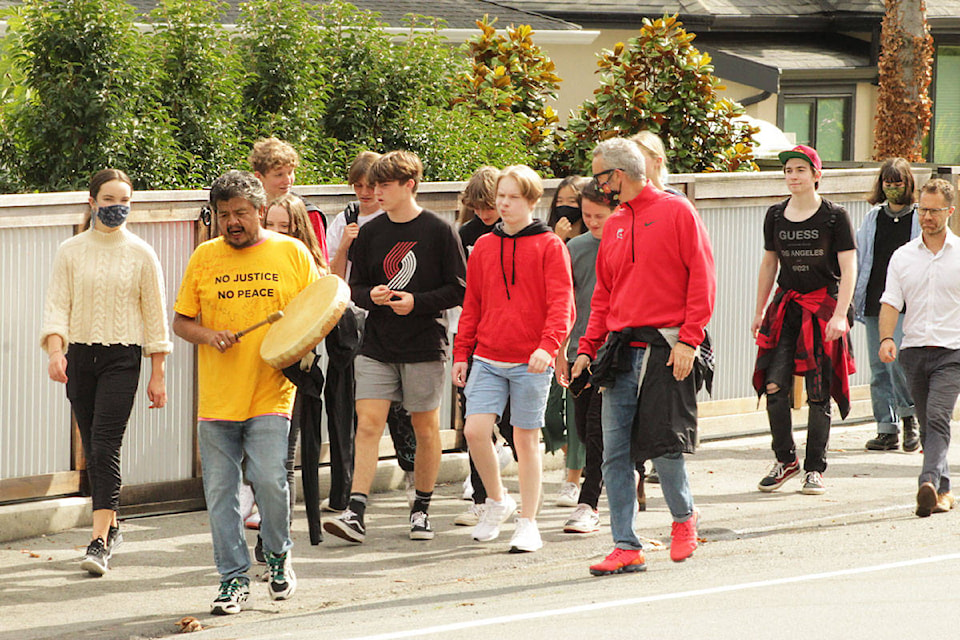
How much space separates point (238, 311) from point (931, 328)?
4.36 meters

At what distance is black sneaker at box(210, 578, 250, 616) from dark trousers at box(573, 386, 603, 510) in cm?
238

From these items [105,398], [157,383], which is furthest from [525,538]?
[105,398]

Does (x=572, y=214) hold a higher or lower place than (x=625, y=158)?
lower

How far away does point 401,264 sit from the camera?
8227 mm

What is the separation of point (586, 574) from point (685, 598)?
2.62 feet

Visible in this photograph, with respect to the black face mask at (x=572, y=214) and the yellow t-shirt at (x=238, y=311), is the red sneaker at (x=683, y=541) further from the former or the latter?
the black face mask at (x=572, y=214)

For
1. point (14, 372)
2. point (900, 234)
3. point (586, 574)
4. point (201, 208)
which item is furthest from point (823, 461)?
point (14, 372)

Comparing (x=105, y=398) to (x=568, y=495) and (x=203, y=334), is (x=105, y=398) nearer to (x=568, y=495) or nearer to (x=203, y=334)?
(x=203, y=334)

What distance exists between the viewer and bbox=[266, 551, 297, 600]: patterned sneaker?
6945mm

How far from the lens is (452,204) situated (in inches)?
395

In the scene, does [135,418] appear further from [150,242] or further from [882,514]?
[882,514]

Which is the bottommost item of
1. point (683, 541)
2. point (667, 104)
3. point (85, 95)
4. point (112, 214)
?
point (683, 541)

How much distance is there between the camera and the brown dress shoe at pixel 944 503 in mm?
8969

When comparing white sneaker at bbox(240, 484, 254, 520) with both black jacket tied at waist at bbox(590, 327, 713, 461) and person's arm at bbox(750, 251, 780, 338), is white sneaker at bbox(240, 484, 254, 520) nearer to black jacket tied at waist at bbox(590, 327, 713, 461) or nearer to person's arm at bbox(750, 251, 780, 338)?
black jacket tied at waist at bbox(590, 327, 713, 461)
